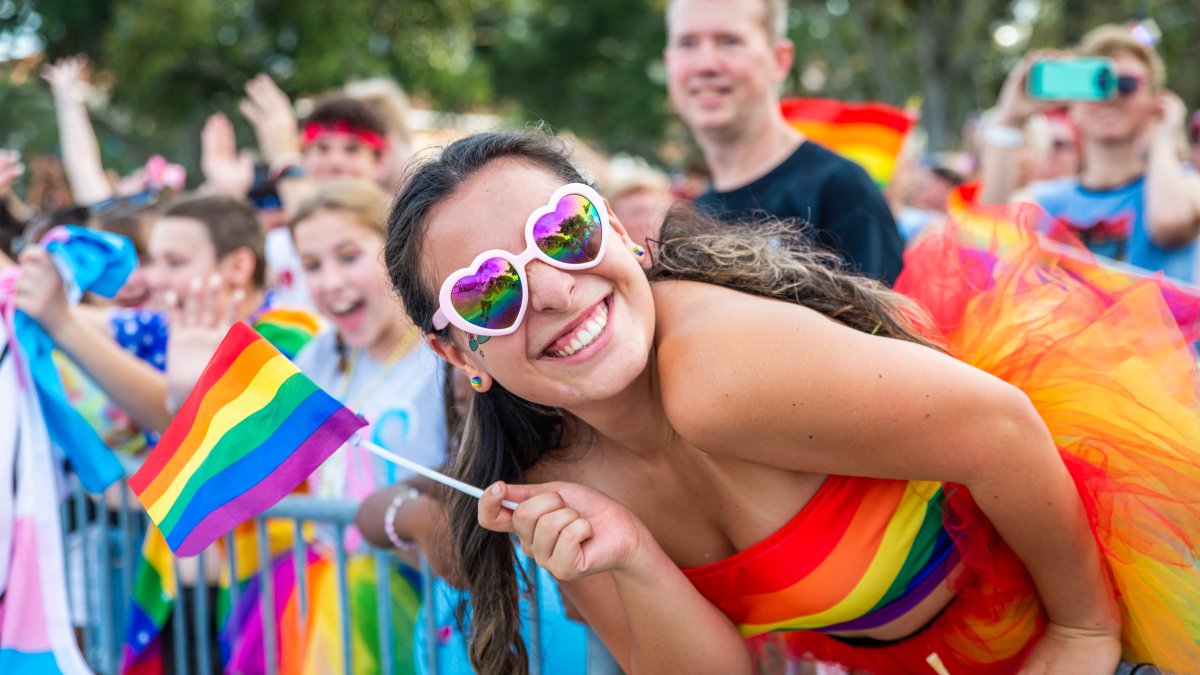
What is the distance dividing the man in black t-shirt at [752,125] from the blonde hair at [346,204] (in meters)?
1.10

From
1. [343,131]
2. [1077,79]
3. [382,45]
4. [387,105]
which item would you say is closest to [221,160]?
[387,105]

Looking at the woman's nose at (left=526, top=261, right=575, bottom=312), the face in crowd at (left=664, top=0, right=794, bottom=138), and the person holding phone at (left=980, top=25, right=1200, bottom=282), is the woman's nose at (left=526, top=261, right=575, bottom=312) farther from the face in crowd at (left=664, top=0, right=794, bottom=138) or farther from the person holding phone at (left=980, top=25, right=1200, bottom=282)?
the person holding phone at (left=980, top=25, right=1200, bottom=282)

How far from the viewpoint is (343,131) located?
5.04 metres

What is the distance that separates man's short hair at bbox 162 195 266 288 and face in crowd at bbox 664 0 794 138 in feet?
5.63

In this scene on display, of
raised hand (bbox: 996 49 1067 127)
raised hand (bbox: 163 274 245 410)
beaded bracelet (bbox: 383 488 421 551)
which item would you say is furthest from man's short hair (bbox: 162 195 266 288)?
raised hand (bbox: 996 49 1067 127)

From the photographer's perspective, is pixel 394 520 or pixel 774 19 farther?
pixel 774 19

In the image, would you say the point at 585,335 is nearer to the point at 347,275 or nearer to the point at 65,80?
the point at 347,275

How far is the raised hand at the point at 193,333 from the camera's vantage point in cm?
327

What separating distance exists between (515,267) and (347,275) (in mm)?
1703

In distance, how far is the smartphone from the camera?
4449 millimetres

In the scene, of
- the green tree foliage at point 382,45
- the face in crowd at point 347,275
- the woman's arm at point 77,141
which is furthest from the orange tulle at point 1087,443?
the green tree foliage at point 382,45

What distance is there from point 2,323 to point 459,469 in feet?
5.61

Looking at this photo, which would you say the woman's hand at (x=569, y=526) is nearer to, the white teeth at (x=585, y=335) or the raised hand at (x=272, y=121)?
the white teeth at (x=585, y=335)

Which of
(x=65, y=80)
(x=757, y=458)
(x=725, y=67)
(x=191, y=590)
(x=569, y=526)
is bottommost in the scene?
(x=191, y=590)
